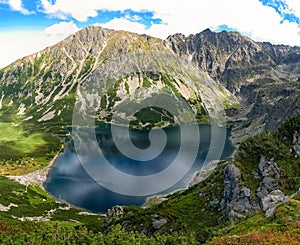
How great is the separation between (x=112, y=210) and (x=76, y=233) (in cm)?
4268

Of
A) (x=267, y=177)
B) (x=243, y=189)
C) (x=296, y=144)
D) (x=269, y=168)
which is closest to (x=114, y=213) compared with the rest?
(x=243, y=189)

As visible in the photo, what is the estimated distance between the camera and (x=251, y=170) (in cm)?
7938

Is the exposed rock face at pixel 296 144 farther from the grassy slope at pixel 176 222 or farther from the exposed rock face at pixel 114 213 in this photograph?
the exposed rock face at pixel 114 213

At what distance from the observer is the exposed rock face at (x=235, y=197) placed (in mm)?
71019

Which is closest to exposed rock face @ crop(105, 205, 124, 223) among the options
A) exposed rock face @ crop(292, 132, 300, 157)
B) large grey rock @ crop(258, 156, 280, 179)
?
large grey rock @ crop(258, 156, 280, 179)

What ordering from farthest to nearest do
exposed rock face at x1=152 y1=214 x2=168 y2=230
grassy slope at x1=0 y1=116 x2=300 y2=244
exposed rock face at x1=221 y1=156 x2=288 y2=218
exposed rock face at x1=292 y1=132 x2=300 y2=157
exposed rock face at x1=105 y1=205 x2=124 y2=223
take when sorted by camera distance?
1. exposed rock face at x1=105 y1=205 x2=124 y2=223
2. exposed rock face at x1=292 y1=132 x2=300 y2=157
3. exposed rock face at x1=152 y1=214 x2=168 y2=230
4. exposed rock face at x1=221 y1=156 x2=288 y2=218
5. grassy slope at x1=0 y1=116 x2=300 y2=244

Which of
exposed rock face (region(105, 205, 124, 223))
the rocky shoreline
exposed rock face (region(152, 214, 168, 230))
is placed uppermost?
exposed rock face (region(152, 214, 168, 230))

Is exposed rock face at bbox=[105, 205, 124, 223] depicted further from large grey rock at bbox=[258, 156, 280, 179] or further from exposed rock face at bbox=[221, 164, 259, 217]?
large grey rock at bbox=[258, 156, 280, 179]

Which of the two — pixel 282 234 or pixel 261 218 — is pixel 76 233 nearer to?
pixel 261 218

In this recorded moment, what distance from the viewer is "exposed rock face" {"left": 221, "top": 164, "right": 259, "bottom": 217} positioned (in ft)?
233

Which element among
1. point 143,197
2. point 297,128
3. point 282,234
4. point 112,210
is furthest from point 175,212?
point 143,197

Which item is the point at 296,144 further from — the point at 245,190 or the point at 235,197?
the point at 235,197

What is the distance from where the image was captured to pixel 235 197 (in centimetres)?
7338

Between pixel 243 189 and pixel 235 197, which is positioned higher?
pixel 243 189
